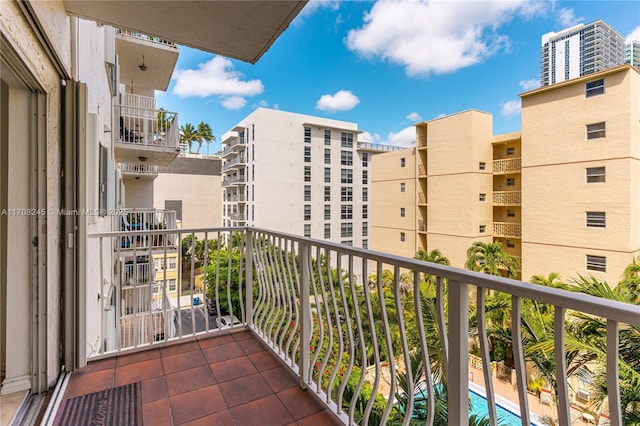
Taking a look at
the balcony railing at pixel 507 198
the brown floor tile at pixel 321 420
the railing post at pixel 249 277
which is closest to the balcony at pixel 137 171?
the railing post at pixel 249 277

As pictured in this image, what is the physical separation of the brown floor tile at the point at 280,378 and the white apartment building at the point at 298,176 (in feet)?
67.2

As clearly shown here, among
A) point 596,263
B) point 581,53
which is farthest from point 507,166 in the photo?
point 596,263

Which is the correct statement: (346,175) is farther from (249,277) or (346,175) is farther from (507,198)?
(249,277)

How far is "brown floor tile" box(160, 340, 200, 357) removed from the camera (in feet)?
8.16

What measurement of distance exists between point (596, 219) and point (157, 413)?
603 inches

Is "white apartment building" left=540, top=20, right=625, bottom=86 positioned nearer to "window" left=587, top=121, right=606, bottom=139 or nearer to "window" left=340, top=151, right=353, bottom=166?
"window" left=587, top=121, right=606, bottom=139

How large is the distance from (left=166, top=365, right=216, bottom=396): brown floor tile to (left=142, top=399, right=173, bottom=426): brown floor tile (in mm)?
112

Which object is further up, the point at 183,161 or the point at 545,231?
the point at 183,161

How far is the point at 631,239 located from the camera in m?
11.0

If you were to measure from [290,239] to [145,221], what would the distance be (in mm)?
6027

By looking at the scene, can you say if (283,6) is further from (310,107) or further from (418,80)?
(310,107)

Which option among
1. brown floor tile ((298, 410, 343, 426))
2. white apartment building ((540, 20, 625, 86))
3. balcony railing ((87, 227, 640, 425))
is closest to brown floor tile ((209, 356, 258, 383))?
balcony railing ((87, 227, 640, 425))

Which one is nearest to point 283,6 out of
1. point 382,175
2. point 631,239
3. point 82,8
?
Answer: point 82,8

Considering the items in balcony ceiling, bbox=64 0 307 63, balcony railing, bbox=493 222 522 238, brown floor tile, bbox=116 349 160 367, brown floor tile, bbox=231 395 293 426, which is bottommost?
brown floor tile, bbox=231 395 293 426
